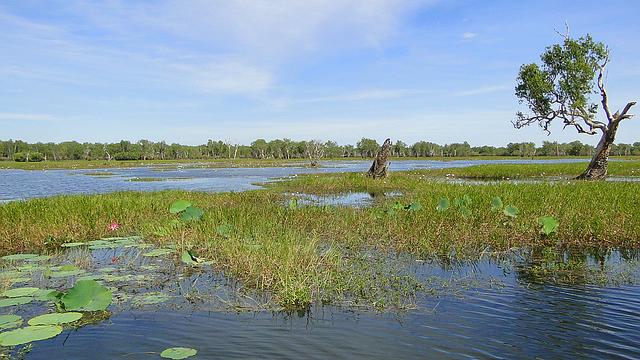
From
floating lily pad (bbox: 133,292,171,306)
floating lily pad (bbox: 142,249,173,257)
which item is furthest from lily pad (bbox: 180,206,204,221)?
floating lily pad (bbox: 133,292,171,306)

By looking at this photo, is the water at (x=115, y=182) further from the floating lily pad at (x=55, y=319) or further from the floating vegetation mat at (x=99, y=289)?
the floating lily pad at (x=55, y=319)

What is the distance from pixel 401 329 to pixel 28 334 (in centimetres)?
492

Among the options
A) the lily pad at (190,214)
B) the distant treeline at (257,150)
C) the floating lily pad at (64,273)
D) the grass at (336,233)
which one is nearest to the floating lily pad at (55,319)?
the floating lily pad at (64,273)

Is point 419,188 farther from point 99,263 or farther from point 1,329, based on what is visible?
point 1,329

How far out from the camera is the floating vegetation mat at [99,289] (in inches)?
239

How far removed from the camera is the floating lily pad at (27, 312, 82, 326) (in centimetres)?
595

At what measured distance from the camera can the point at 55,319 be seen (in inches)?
238

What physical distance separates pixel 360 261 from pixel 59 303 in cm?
578

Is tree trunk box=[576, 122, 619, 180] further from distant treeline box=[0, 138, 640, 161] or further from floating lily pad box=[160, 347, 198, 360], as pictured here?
distant treeline box=[0, 138, 640, 161]

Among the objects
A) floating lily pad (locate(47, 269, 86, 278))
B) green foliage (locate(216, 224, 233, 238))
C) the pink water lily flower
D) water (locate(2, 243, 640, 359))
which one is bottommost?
water (locate(2, 243, 640, 359))

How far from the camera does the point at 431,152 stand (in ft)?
595

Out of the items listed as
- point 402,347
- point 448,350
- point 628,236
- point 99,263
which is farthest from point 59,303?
point 628,236

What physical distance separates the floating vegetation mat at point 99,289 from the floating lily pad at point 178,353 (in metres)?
0.01

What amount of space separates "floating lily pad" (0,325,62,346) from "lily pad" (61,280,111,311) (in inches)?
20.1
